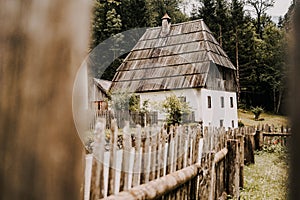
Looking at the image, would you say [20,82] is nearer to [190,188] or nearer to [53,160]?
[53,160]

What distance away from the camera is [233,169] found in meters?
2.95

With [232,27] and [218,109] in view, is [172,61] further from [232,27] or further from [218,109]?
[232,27]

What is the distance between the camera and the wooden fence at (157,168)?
3.72 ft

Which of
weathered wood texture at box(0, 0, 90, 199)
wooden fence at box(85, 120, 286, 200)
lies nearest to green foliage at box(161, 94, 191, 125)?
wooden fence at box(85, 120, 286, 200)

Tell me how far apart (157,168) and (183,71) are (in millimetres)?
10697

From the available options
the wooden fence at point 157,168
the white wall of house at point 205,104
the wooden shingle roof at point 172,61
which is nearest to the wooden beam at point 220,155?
the wooden fence at point 157,168

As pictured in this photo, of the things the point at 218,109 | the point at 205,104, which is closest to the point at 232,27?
the point at 218,109

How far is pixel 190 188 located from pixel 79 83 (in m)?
1.82

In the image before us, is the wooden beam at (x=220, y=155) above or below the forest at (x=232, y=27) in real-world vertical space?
below

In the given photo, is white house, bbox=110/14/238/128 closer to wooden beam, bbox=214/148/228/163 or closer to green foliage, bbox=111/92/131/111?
green foliage, bbox=111/92/131/111

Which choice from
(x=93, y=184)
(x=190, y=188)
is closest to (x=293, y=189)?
(x=93, y=184)

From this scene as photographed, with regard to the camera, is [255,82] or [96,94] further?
[255,82]

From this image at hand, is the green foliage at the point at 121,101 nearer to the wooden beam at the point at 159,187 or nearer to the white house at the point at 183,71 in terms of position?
the white house at the point at 183,71

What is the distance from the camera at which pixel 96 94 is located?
558 inches
